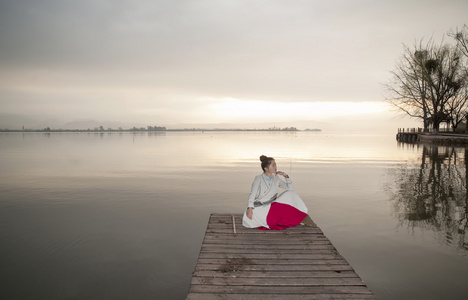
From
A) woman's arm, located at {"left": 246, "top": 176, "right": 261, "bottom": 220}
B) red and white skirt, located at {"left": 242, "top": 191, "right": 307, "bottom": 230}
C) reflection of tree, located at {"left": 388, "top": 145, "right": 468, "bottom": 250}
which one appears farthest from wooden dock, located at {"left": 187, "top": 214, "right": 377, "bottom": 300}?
reflection of tree, located at {"left": 388, "top": 145, "right": 468, "bottom": 250}

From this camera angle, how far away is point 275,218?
7.30 m

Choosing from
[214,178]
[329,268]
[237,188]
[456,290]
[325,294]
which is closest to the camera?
[325,294]

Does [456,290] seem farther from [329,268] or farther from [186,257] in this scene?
[186,257]

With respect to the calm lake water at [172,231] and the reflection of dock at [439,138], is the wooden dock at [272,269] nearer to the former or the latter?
the calm lake water at [172,231]

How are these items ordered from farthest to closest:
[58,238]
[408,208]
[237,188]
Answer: [237,188], [408,208], [58,238]

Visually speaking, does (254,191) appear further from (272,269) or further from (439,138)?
(439,138)

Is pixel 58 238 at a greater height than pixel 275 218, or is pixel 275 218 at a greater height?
pixel 275 218

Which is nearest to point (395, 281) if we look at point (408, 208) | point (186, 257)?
point (186, 257)

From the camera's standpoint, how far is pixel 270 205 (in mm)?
7242

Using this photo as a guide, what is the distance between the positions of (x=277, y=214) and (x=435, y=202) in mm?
9592

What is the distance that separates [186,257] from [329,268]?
3963mm

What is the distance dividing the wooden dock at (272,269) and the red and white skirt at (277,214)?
285 millimetres

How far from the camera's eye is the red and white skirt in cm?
726

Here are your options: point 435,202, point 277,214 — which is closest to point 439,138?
point 435,202
